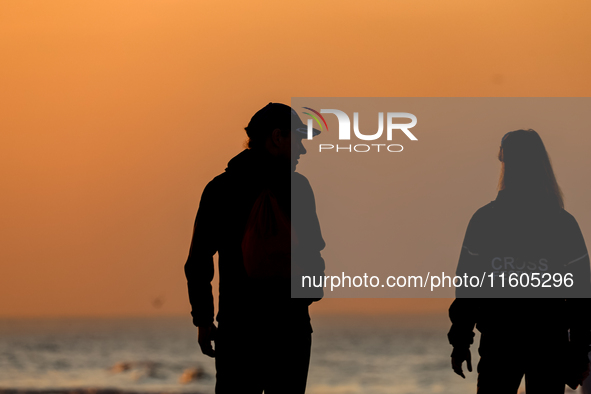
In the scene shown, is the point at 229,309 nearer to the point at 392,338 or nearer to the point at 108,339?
the point at 392,338

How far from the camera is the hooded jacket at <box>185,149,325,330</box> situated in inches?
88.7

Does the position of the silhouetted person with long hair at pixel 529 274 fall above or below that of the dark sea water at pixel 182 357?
below

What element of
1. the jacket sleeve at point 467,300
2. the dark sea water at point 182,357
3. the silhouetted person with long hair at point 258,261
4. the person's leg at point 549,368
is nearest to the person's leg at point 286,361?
the silhouetted person with long hair at point 258,261

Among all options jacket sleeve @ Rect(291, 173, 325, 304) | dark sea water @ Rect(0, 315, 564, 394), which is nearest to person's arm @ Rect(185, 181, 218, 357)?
jacket sleeve @ Rect(291, 173, 325, 304)

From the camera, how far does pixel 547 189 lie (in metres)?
2.45

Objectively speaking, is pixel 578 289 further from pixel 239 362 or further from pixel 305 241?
pixel 239 362

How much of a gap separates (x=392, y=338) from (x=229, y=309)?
1913 cm

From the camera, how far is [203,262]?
2.29 meters

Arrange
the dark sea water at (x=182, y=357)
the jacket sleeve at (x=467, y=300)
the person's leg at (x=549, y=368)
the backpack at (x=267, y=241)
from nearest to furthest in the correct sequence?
the backpack at (x=267, y=241) < the person's leg at (x=549, y=368) < the jacket sleeve at (x=467, y=300) < the dark sea water at (x=182, y=357)

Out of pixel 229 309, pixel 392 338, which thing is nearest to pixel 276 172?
pixel 229 309

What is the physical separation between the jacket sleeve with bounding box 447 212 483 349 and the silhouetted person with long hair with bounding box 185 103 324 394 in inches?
27.1

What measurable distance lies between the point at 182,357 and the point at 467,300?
15414 mm

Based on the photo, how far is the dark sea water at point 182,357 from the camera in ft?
41.0

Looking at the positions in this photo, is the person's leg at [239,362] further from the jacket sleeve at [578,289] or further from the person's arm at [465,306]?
the jacket sleeve at [578,289]
